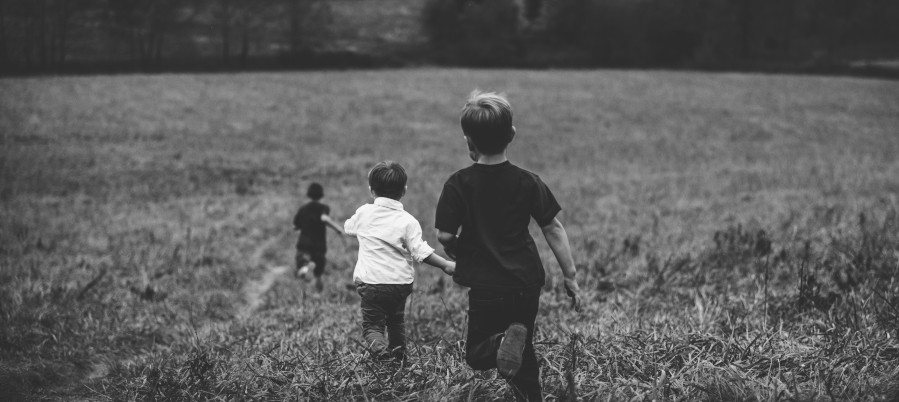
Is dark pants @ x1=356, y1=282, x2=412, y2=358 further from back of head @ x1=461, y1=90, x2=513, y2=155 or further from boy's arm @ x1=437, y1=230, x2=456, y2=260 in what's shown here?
back of head @ x1=461, y1=90, x2=513, y2=155

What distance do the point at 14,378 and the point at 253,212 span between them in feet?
25.6

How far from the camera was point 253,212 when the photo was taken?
11922 millimetres

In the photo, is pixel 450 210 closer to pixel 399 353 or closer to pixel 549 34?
pixel 399 353

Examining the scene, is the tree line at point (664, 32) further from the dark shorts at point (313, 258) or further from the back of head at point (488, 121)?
the back of head at point (488, 121)

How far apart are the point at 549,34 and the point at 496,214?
61.7 meters

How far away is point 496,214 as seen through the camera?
9.43 ft

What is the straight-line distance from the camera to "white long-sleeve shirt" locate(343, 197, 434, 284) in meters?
3.56

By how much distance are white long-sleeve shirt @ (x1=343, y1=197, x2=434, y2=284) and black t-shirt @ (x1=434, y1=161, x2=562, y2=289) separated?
0.69m

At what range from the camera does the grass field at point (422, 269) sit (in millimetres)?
3521

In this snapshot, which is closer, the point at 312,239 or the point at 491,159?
the point at 491,159

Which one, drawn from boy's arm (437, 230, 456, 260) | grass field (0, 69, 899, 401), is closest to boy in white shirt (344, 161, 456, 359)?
grass field (0, 69, 899, 401)

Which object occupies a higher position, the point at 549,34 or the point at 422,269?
the point at 549,34

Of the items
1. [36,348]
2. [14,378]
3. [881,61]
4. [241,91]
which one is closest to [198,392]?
[14,378]

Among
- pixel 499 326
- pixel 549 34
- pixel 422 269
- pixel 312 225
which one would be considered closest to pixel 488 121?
pixel 499 326
